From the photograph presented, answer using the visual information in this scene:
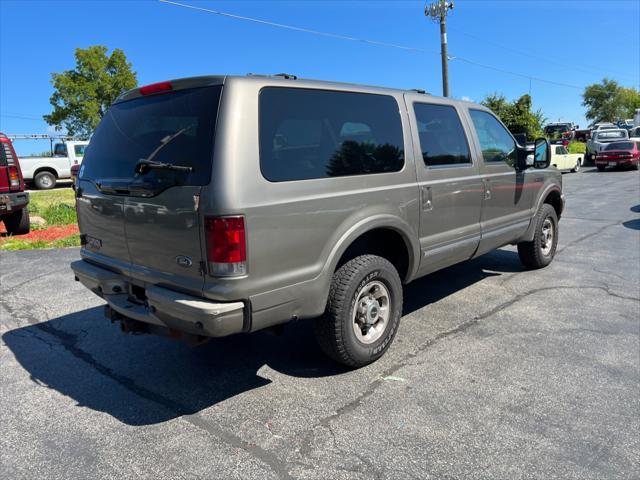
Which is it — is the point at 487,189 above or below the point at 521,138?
below

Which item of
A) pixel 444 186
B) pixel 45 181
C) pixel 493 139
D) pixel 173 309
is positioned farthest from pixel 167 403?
pixel 45 181

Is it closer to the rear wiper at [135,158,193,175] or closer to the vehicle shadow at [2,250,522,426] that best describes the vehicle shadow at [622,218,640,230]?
the vehicle shadow at [2,250,522,426]

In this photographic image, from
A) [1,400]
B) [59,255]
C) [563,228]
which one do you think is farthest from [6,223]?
[563,228]

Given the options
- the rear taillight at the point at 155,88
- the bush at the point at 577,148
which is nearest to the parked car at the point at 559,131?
the bush at the point at 577,148

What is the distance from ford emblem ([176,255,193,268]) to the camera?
285cm

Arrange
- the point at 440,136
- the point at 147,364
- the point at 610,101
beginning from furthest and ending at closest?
the point at 610,101
the point at 440,136
the point at 147,364

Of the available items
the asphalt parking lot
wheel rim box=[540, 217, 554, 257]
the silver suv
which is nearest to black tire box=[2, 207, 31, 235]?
the asphalt parking lot

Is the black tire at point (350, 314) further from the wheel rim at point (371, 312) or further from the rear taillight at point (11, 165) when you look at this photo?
the rear taillight at point (11, 165)

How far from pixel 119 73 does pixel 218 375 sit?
1443 inches

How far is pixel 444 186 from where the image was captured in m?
4.27

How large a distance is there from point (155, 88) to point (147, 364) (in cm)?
212

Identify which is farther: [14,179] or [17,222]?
[17,222]

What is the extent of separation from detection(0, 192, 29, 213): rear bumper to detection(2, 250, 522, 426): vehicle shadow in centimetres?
500

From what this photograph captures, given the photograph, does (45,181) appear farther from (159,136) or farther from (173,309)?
(173,309)
